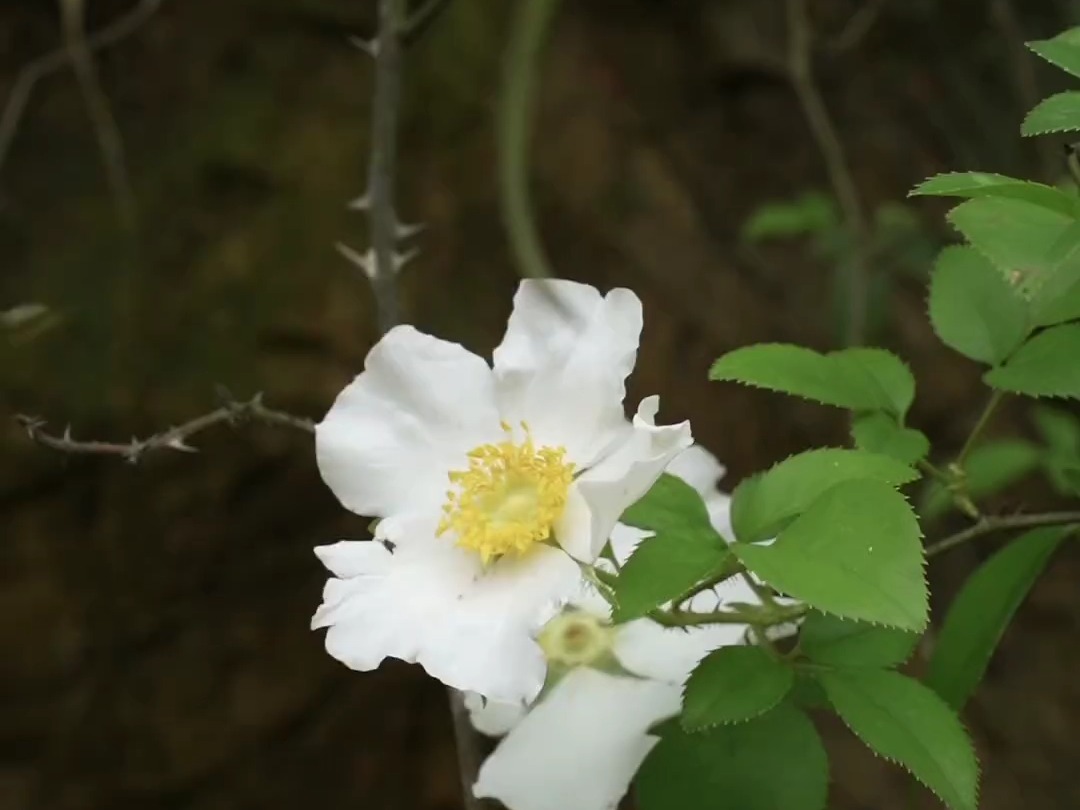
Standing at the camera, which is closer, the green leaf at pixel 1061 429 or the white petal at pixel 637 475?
the white petal at pixel 637 475

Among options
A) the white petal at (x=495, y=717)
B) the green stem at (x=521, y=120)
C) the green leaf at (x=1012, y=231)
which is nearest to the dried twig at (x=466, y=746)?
the white petal at (x=495, y=717)

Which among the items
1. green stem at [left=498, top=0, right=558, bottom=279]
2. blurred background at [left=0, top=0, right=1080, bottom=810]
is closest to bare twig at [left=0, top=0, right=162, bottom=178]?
blurred background at [left=0, top=0, right=1080, bottom=810]

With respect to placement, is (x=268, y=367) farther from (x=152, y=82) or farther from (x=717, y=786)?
(x=717, y=786)

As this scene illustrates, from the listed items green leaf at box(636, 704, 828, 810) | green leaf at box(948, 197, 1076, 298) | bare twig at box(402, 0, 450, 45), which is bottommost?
green leaf at box(636, 704, 828, 810)

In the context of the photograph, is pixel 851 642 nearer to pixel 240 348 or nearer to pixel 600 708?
pixel 600 708

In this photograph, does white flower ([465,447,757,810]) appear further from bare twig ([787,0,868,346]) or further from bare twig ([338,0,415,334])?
bare twig ([787,0,868,346])

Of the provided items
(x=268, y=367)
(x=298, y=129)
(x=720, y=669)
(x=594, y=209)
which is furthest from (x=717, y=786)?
(x=594, y=209)

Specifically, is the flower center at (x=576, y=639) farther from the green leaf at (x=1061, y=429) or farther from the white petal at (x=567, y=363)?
the green leaf at (x=1061, y=429)
